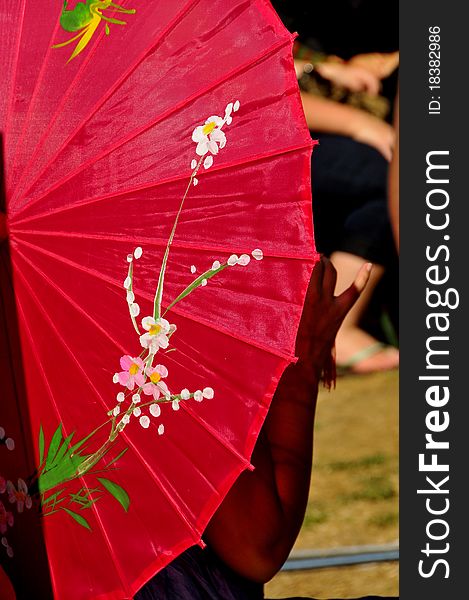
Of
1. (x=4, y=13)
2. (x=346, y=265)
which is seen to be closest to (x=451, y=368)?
(x=346, y=265)

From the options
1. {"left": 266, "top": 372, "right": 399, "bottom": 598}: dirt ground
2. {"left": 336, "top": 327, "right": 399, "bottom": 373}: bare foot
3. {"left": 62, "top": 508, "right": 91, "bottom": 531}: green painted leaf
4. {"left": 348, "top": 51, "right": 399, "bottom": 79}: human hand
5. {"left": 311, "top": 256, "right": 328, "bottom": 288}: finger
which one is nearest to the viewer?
{"left": 62, "top": 508, "right": 91, "bottom": 531}: green painted leaf

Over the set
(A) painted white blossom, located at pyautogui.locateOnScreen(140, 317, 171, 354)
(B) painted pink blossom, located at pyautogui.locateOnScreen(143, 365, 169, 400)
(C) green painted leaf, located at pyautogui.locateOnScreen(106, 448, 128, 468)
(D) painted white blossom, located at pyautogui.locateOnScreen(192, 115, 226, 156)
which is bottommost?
(C) green painted leaf, located at pyautogui.locateOnScreen(106, 448, 128, 468)

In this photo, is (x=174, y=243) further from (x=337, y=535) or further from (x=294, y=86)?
(x=337, y=535)

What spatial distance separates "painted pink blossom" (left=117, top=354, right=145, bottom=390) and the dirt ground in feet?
3.70

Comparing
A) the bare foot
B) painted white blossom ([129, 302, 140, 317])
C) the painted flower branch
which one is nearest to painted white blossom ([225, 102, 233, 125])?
the painted flower branch

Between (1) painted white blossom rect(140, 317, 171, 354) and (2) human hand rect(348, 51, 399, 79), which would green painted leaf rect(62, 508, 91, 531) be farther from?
(2) human hand rect(348, 51, 399, 79)

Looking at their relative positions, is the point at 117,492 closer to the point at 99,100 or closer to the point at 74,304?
the point at 74,304

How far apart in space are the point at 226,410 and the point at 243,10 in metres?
0.52

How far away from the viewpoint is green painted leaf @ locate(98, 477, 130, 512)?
51.1 inches

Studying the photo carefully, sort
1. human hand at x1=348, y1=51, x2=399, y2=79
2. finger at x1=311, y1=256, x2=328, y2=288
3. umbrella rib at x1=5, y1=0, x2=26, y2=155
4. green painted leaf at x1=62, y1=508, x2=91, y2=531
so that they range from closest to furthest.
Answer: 1. umbrella rib at x1=5, y1=0, x2=26, y2=155
2. green painted leaf at x1=62, y1=508, x2=91, y2=531
3. finger at x1=311, y1=256, x2=328, y2=288
4. human hand at x1=348, y1=51, x2=399, y2=79

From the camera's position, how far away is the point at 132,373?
1268mm

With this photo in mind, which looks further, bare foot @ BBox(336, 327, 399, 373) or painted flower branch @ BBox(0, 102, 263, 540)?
bare foot @ BBox(336, 327, 399, 373)

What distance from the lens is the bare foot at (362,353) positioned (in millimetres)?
3100

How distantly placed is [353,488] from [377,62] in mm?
1277
